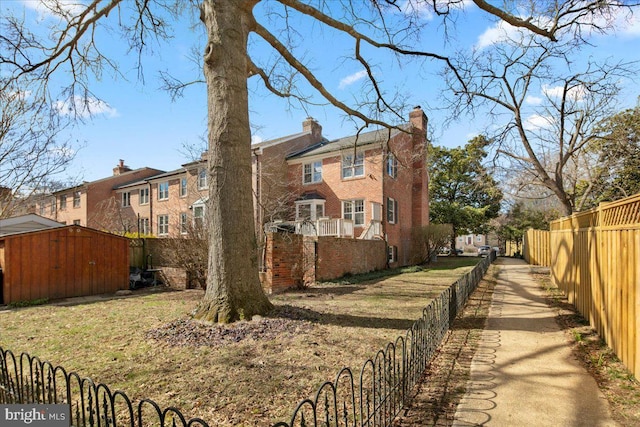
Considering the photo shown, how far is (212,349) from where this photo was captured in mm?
5418

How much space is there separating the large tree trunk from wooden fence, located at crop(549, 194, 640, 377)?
5731mm

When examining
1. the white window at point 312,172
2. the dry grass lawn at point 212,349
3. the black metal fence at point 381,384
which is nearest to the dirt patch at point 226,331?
the dry grass lawn at point 212,349

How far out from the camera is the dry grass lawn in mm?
3857

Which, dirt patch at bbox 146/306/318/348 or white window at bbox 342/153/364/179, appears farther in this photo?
white window at bbox 342/153/364/179

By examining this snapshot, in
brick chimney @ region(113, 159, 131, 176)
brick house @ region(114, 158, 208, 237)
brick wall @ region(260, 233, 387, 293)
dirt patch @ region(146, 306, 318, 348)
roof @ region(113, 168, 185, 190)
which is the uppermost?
brick chimney @ region(113, 159, 131, 176)

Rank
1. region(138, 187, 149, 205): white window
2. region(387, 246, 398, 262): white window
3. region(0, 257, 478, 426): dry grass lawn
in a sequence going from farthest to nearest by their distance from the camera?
region(138, 187, 149, 205): white window, region(387, 246, 398, 262): white window, region(0, 257, 478, 426): dry grass lawn

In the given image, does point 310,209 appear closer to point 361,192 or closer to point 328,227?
point 361,192

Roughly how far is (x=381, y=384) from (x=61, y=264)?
12.8 meters

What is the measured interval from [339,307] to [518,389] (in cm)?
515

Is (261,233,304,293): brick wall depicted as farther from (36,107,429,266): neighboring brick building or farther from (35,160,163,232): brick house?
(35,160,163,232): brick house

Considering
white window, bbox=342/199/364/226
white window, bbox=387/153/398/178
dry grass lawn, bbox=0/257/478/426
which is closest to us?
dry grass lawn, bbox=0/257/478/426

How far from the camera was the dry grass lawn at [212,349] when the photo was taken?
386 cm

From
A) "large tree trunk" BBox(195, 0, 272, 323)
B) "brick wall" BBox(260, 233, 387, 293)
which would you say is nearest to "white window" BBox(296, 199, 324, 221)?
"brick wall" BBox(260, 233, 387, 293)

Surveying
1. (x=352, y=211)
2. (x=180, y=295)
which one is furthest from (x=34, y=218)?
(x=352, y=211)
